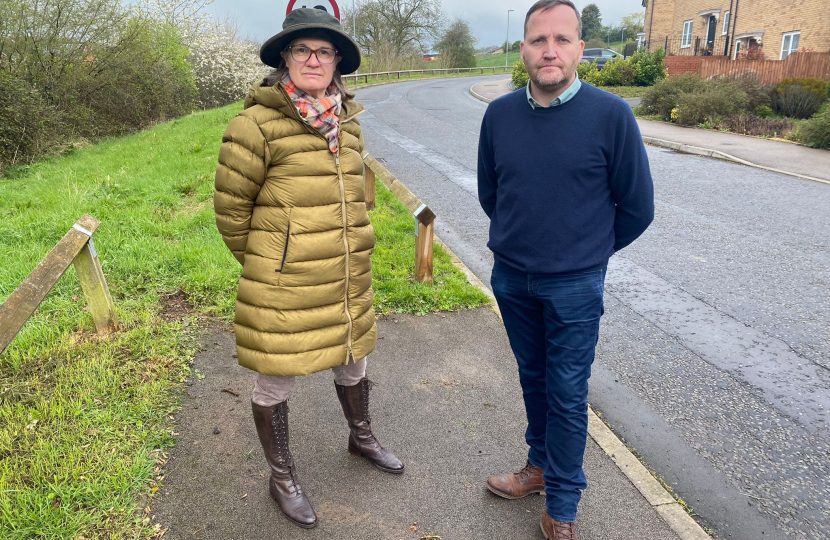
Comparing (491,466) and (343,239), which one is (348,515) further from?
(343,239)

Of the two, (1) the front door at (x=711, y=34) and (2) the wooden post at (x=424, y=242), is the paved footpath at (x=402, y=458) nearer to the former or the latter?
(2) the wooden post at (x=424, y=242)

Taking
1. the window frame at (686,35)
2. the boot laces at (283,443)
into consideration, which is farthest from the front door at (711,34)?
the boot laces at (283,443)

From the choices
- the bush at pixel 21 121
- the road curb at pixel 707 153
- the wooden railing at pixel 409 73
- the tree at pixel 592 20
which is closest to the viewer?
the road curb at pixel 707 153

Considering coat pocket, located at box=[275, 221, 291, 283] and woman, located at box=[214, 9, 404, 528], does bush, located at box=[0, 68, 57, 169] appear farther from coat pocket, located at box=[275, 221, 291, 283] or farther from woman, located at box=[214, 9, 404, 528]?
coat pocket, located at box=[275, 221, 291, 283]

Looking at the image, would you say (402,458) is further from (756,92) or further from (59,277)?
(756,92)

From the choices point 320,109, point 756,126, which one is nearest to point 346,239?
point 320,109

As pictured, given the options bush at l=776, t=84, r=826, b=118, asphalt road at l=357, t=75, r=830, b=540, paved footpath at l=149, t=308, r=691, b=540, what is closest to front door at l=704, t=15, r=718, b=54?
bush at l=776, t=84, r=826, b=118

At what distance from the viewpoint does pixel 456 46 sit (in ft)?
180

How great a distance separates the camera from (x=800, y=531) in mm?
2654

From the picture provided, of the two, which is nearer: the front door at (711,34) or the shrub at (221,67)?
the shrub at (221,67)

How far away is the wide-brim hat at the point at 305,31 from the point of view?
7.85ft

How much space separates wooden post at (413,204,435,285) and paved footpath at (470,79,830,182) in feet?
27.4

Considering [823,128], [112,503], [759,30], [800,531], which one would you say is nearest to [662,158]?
[823,128]

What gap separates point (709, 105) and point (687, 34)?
68.4 feet
